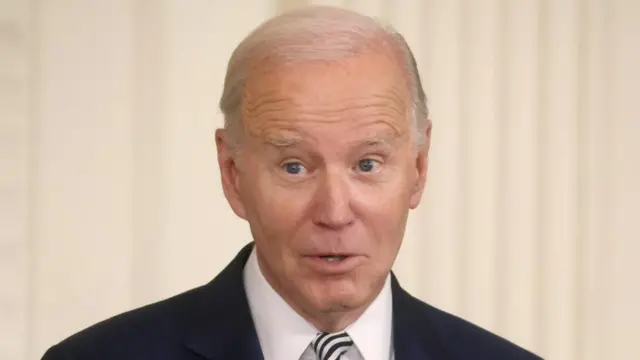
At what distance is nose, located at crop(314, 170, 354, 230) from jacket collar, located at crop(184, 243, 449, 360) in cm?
20

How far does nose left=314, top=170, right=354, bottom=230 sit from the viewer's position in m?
1.26

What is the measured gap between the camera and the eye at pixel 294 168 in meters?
1.30

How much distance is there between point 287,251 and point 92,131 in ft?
2.58

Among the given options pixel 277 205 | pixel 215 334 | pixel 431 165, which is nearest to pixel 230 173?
pixel 277 205

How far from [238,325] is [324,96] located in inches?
13.3

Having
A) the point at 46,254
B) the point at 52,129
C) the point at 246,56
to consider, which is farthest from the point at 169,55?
the point at 246,56

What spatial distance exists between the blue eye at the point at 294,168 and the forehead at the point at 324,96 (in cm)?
5

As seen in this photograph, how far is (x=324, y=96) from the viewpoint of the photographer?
1274 mm

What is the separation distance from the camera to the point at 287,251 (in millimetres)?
1316

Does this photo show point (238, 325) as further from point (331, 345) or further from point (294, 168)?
point (294, 168)

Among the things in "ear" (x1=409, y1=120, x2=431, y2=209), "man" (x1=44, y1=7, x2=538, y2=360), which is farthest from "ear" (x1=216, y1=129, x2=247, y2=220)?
"ear" (x1=409, y1=120, x2=431, y2=209)

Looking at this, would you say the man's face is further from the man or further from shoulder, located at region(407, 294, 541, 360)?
shoulder, located at region(407, 294, 541, 360)

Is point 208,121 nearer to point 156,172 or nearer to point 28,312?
point 156,172

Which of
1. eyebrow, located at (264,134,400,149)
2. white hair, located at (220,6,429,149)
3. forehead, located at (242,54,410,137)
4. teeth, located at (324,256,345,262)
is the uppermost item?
white hair, located at (220,6,429,149)
